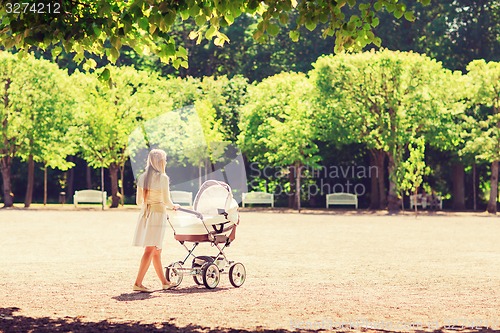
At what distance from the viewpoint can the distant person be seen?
1277cm

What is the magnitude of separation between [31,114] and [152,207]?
39440 millimetres

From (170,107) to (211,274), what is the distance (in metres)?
43.7

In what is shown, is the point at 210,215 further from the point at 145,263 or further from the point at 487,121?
the point at 487,121

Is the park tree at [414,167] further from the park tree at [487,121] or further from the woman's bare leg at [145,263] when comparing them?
the woman's bare leg at [145,263]

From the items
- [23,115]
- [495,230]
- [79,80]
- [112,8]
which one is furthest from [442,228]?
[79,80]

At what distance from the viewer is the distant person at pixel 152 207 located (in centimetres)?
1277

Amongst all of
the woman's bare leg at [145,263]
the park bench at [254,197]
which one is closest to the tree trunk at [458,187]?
the park bench at [254,197]

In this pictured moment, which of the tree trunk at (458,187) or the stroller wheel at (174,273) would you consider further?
the tree trunk at (458,187)

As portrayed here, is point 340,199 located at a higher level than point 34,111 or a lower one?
lower

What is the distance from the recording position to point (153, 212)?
1283cm

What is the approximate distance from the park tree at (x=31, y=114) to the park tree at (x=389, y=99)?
1524 cm

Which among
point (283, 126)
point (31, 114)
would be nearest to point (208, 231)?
point (283, 126)

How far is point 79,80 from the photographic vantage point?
5603cm

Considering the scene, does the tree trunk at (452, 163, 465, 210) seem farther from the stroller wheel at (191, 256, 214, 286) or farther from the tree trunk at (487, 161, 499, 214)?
the stroller wheel at (191, 256, 214, 286)
